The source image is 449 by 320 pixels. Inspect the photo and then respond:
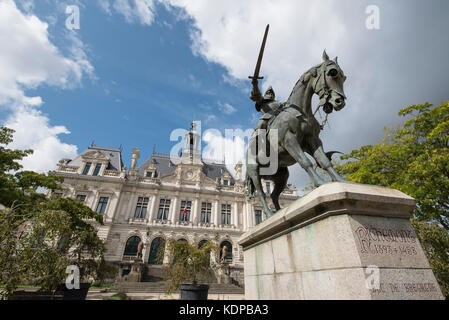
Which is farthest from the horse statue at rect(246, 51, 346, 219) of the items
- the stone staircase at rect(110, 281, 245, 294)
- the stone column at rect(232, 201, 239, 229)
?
the stone column at rect(232, 201, 239, 229)

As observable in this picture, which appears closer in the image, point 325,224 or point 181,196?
point 325,224

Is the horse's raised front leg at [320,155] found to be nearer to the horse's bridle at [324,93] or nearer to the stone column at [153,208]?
the horse's bridle at [324,93]

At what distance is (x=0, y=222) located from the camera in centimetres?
527

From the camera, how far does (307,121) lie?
360cm

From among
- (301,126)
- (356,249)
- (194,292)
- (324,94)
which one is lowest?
(194,292)

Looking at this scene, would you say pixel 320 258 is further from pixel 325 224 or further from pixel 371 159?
pixel 371 159

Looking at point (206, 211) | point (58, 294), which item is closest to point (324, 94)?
point (58, 294)

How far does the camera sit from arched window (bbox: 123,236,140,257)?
23906 mm

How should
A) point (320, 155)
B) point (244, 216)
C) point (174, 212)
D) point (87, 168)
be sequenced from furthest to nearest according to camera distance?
1. point (244, 216)
2. point (87, 168)
3. point (174, 212)
4. point (320, 155)

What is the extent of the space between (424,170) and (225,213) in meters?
23.4

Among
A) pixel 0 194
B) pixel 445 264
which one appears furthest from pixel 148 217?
pixel 445 264

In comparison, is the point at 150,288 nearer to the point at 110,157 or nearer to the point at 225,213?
the point at 225,213

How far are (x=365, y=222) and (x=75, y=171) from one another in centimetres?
3287

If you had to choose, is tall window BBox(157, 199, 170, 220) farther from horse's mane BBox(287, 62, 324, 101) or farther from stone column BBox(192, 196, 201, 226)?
horse's mane BBox(287, 62, 324, 101)
